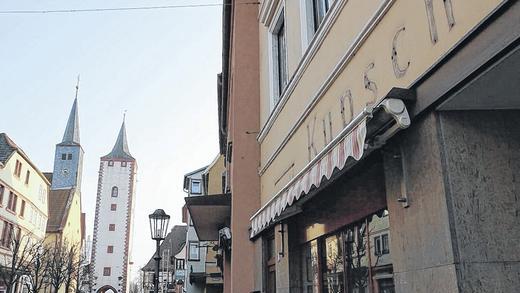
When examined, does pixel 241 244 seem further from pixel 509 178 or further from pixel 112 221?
pixel 112 221

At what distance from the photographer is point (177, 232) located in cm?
5788

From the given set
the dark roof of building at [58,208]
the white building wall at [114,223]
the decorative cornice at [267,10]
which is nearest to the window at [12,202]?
the dark roof of building at [58,208]

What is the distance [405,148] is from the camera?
3137 millimetres

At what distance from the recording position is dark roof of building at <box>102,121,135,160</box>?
82375 millimetres

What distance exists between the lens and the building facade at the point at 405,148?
2529 mm

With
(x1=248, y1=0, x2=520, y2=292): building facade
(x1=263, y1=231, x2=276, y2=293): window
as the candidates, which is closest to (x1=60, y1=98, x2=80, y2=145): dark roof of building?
(x1=263, y1=231, x2=276, y2=293): window

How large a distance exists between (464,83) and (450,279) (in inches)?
41.5

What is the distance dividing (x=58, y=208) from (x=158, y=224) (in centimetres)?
5135

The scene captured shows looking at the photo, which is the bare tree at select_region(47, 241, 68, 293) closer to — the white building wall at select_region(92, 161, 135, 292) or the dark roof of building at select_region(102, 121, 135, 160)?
the white building wall at select_region(92, 161, 135, 292)

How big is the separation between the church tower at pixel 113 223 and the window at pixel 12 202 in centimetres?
3327

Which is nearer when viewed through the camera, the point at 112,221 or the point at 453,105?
the point at 453,105

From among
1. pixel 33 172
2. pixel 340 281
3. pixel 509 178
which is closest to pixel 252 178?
pixel 340 281

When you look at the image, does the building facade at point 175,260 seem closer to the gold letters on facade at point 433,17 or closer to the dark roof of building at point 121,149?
the dark roof of building at point 121,149

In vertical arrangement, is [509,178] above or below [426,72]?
below
